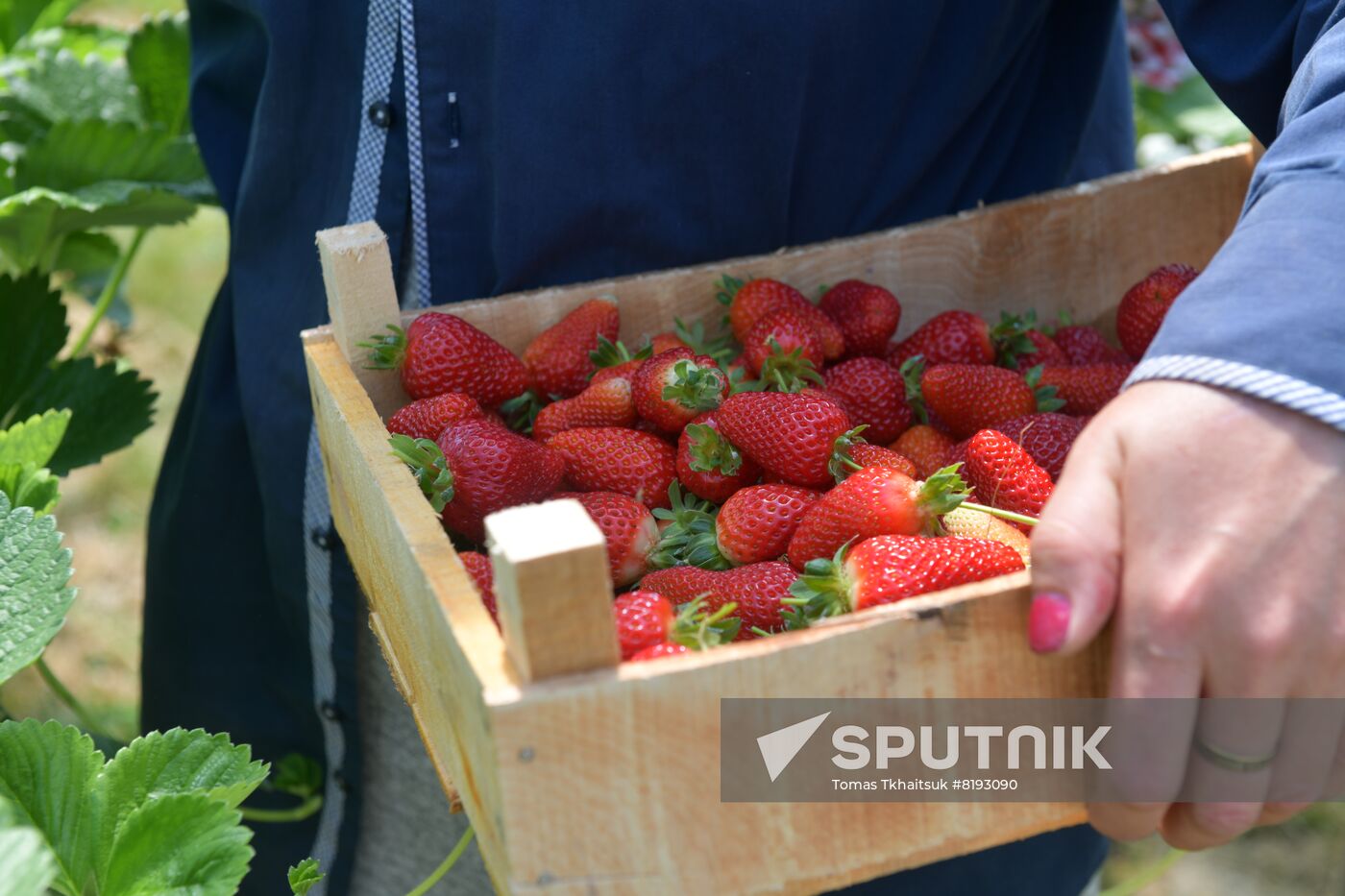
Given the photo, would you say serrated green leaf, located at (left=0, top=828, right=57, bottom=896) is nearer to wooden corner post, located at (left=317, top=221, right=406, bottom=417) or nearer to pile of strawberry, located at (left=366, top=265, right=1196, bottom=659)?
pile of strawberry, located at (left=366, top=265, right=1196, bottom=659)

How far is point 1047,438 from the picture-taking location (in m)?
0.85

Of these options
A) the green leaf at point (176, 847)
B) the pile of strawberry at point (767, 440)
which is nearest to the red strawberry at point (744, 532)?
the pile of strawberry at point (767, 440)

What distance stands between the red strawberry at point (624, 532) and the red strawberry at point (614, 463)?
0.04 m

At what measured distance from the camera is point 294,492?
1.10 metres

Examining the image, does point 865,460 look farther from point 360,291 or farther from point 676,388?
point 360,291

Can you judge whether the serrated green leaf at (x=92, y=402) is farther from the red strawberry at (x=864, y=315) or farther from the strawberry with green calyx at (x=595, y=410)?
the red strawberry at (x=864, y=315)

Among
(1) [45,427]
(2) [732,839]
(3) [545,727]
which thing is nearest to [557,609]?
(3) [545,727]

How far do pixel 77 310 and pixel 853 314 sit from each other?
2.52 meters

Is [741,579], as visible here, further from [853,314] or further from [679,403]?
[853,314]

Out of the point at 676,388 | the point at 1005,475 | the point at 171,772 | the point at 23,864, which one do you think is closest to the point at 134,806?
the point at 171,772

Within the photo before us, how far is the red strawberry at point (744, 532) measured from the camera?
802 mm

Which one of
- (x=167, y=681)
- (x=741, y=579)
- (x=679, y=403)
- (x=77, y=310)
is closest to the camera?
(x=741, y=579)

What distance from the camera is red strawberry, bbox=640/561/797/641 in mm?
735

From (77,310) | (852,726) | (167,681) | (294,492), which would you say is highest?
(852,726)
